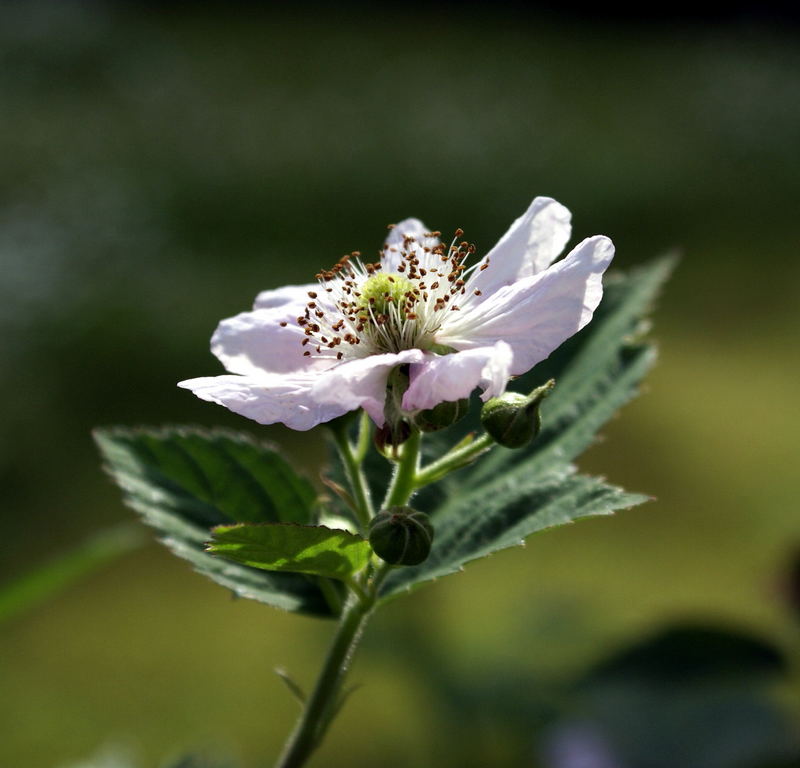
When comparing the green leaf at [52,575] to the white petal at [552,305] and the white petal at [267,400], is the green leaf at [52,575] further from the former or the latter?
the white petal at [552,305]

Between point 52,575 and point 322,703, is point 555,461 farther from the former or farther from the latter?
point 52,575

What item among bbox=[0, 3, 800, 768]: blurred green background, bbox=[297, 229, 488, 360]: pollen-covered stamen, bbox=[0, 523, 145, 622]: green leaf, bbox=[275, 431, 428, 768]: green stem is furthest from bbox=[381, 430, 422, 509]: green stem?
bbox=[0, 3, 800, 768]: blurred green background

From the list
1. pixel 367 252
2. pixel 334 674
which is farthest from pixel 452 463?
pixel 367 252

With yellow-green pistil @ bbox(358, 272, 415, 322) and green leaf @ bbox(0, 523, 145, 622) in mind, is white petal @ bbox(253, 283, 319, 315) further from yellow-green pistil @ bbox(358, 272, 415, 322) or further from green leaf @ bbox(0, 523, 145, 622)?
green leaf @ bbox(0, 523, 145, 622)

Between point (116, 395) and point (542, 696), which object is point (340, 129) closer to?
point (116, 395)

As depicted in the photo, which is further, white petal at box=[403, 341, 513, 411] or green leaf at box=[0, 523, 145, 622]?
green leaf at box=[0, 523, 145, 622]

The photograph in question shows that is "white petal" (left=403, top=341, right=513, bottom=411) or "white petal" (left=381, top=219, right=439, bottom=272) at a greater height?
"white petal" (left=381, top=219, right=439, bottom=272)

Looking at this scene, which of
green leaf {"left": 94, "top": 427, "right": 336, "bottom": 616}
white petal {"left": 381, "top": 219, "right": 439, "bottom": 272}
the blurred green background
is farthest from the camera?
the blurred green background

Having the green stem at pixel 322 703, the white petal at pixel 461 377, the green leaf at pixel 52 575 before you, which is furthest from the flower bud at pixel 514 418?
the green leaf at pixel 52 575
